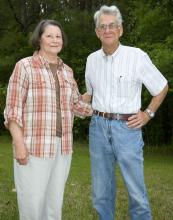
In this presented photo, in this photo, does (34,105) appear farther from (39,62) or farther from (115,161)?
(115,161)

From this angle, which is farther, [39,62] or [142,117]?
[142,117]

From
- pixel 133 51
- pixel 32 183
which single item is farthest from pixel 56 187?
pixel 133 51

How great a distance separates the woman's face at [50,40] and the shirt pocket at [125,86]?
700 mm

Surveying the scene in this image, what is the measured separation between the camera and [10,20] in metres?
26.1

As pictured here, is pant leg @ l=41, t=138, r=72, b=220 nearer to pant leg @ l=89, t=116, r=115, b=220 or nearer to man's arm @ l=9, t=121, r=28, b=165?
man's arm @ l=9, t=121, r=28, b=165

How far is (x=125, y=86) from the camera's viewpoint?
4.54 meters

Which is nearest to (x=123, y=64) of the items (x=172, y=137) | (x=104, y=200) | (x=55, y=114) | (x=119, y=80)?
(x=119, y=80)

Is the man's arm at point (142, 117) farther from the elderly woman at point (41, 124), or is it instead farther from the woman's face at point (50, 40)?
the woman's face at point (50, 40)

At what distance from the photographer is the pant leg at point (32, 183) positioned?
402 cm

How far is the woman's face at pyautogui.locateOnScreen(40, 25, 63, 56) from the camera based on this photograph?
4.14 m

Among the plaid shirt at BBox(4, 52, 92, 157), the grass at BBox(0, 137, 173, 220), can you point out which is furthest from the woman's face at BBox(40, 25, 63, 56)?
the grass at BBox(0, 137, 173, 220)

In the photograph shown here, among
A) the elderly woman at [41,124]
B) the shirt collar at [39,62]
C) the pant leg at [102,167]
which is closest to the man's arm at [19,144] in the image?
the elderly woman at [41,124]

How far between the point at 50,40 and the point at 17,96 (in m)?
0.56

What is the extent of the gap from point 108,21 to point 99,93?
2.15 feet
